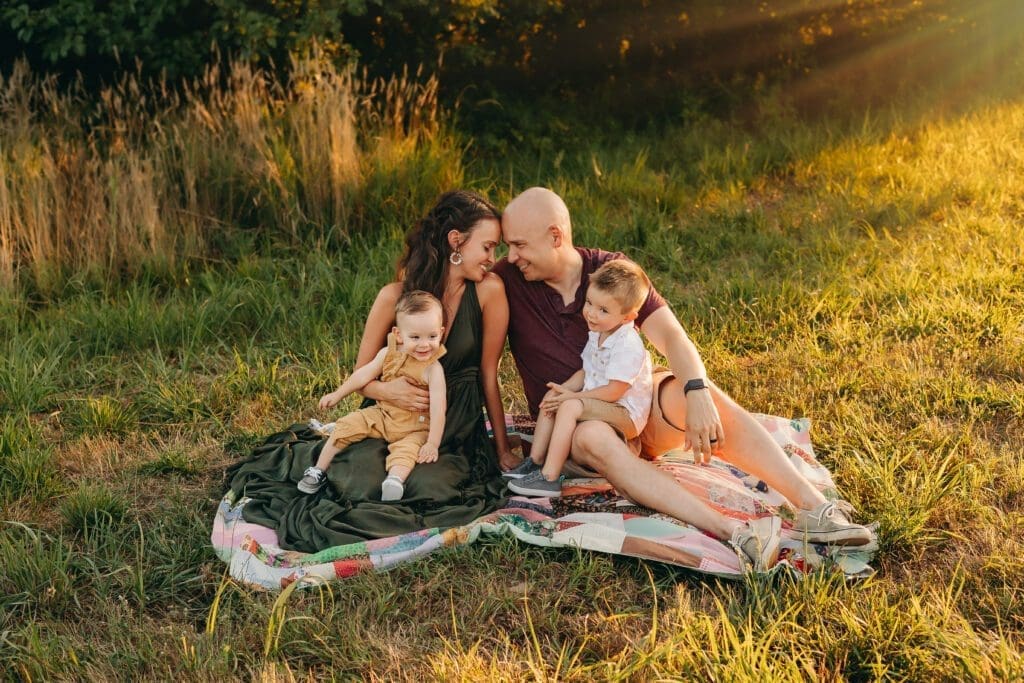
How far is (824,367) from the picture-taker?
525cm

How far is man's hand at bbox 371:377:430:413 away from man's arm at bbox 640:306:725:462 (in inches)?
36.5

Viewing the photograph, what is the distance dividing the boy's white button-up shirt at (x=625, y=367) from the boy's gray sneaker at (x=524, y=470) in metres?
0.38

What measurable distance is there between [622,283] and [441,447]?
1043mm

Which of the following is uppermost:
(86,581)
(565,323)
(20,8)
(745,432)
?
(20,8)

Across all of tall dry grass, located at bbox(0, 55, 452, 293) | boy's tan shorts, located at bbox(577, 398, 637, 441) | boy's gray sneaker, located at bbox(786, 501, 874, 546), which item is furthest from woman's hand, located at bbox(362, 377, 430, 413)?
tall dry grass, located at bbox(0, 55, 452, 293)

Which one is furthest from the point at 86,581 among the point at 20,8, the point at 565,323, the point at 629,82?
the point at 629,82

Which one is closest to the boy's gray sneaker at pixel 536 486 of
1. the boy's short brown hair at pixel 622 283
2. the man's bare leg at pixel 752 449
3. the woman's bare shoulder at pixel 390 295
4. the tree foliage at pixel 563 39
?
the man's bare leg at pixel 752 449

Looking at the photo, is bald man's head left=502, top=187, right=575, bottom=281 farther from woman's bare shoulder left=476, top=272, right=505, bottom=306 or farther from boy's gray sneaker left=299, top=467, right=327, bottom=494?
boy's gray sneaker left=299, top=467, right=327, bottom=494

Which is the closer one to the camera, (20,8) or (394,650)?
(394,650)

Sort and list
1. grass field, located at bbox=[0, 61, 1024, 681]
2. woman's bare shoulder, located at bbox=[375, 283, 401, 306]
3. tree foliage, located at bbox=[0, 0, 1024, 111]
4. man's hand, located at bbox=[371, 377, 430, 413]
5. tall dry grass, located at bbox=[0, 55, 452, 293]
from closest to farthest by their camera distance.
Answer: grass field, located at bbox=[0, 61, 1024, 681]
man's hand, located at bbox=[371, 377, 430, 413]
woman's bare shoulder, located at bbox=[375, 283, 401, 306]
tall dry grass, located at bbox=[0, 55, 452, 293]
tree foliage, located at bbox=[0, 0, 1024, 111]

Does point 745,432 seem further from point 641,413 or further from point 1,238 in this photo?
point 1,238

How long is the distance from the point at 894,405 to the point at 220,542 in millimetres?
3027

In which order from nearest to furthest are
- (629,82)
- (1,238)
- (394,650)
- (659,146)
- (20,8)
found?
(394,650) → (1,238) → (20,8) → (659,146) → (629,82)

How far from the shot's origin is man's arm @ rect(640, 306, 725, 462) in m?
3.82
